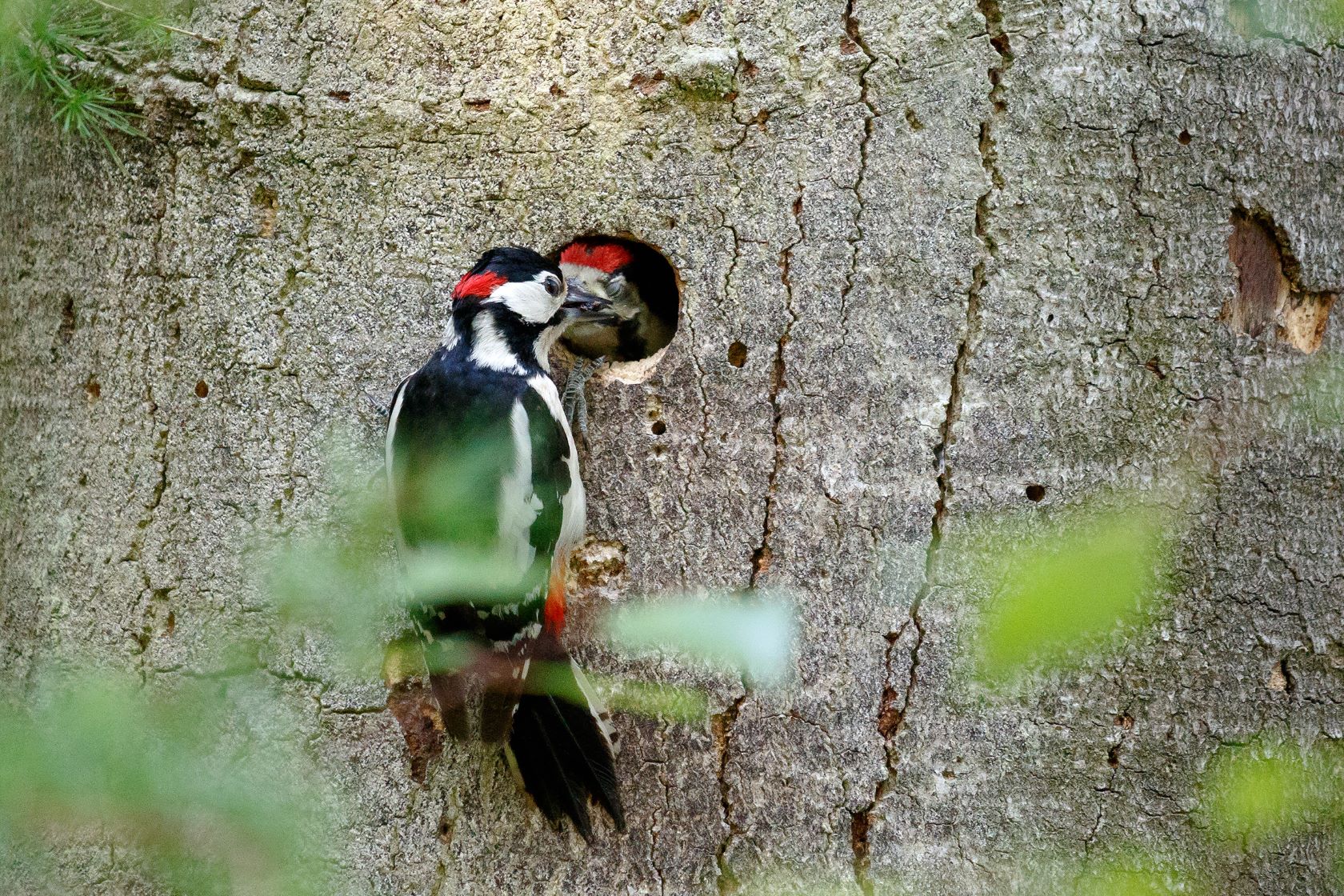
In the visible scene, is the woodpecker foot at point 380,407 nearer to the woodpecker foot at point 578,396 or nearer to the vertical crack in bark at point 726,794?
the woodpecker foot at point 578,396

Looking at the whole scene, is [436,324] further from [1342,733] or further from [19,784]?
[1342,733]

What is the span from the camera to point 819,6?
2.12 m

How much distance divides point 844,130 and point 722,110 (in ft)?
0.74

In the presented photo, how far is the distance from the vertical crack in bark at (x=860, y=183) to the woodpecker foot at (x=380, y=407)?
32.9 inches

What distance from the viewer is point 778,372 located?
2.11 metres

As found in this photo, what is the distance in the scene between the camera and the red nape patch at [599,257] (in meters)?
2.60

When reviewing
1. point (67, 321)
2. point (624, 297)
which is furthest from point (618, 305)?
point (67, 321)

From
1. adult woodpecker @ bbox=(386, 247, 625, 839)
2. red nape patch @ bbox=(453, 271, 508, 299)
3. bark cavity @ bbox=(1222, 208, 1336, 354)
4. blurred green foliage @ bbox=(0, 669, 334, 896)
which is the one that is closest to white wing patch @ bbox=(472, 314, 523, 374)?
adult woodpecker @ bbox=(386, 247, 625, 839)

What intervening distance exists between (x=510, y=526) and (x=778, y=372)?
54cm

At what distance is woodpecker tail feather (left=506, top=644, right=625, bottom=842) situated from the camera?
6.61ft

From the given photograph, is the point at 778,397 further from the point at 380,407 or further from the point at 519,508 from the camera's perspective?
the point at 380,407

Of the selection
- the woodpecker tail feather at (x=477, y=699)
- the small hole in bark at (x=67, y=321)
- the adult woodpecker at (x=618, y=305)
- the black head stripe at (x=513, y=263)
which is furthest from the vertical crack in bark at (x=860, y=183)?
the small hole in bark at (x=67, y=321)

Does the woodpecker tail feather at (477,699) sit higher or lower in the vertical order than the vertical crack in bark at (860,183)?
lower

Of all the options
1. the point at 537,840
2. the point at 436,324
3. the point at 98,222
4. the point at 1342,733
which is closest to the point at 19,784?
the point at 537,840
